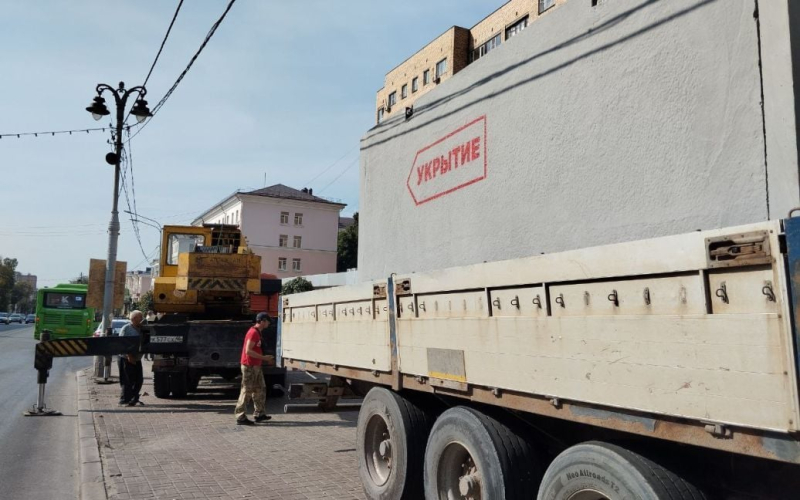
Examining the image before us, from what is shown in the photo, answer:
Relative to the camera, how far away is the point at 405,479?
459 cm

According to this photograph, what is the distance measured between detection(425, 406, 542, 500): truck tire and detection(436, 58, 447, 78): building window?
45041 millimetres

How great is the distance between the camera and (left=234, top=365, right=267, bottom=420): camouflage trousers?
365 inches

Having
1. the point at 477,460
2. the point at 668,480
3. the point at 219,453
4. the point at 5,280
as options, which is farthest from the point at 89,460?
the point at 5,280

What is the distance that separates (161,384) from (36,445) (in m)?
3.79

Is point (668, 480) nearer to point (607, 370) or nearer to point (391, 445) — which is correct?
point (607, 370)

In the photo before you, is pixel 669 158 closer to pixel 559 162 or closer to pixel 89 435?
pixel 559 162

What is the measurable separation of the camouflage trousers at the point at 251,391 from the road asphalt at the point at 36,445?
2190 millimetres

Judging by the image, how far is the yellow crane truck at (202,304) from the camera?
10977mm

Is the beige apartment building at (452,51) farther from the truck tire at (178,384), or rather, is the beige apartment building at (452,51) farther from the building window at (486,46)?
the truck tire at (178,384)

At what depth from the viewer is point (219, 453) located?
7422 mm

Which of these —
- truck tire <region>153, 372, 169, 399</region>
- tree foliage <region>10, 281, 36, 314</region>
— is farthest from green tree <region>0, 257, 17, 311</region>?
truck tire <region>153, 372, 169, 399</region>

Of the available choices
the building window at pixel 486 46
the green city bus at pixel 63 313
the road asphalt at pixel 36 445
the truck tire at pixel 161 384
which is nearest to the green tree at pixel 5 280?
the green city bus at pixel 63 313

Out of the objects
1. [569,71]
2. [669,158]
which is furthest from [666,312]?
[569,71]

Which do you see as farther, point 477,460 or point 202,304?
point 202,304
